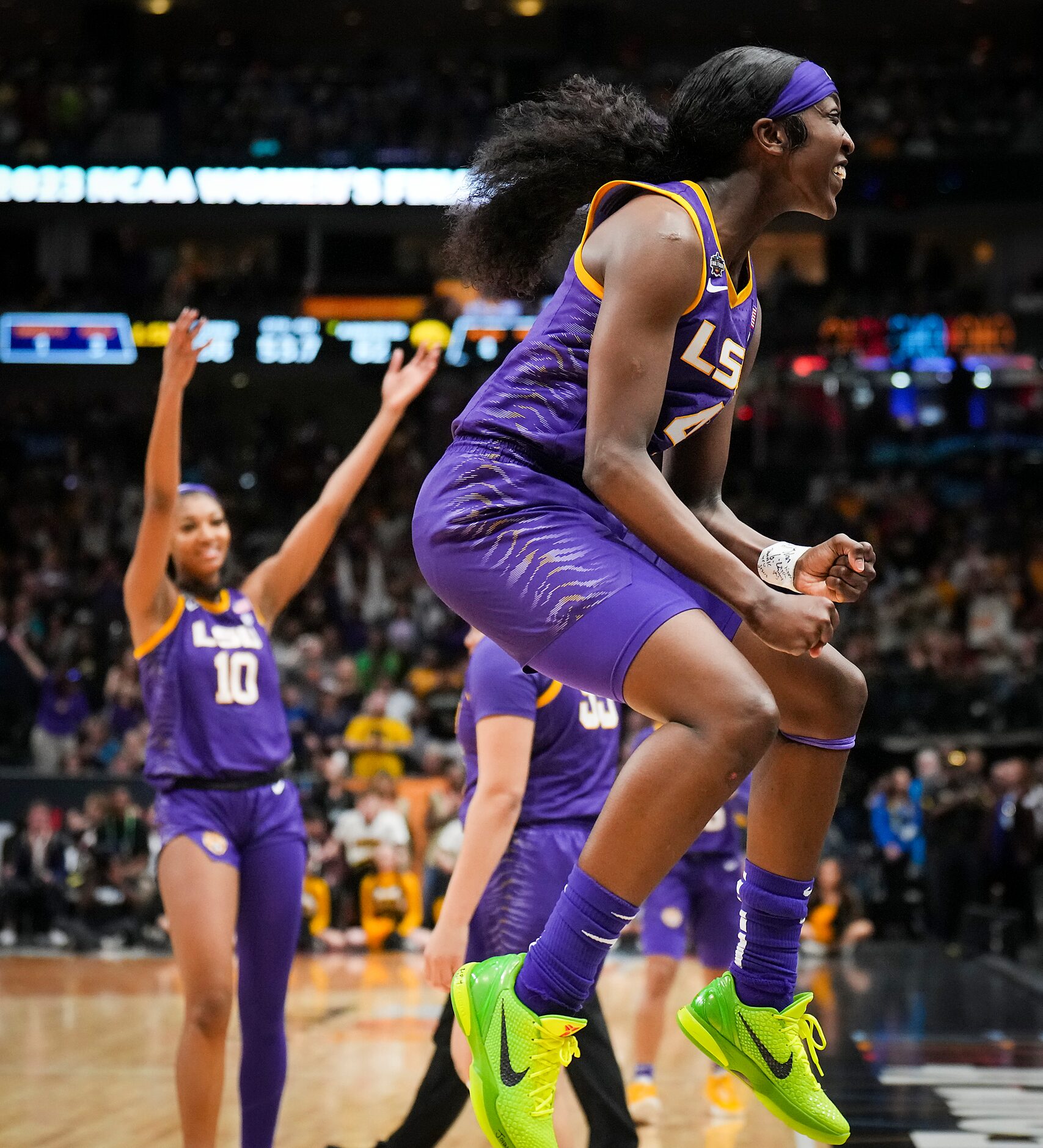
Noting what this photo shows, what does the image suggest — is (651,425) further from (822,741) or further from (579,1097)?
(579,1097)

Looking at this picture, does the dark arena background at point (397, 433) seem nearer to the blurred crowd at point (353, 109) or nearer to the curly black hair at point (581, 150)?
the blurred crowd at point (353, 109)

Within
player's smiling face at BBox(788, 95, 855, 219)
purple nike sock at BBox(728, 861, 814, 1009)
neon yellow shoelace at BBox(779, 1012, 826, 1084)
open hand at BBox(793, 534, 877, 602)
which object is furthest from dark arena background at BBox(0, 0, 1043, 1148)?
player's smiling face at BBox(788, 95, 855, 219)

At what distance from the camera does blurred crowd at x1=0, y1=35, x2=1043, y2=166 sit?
21781 mm

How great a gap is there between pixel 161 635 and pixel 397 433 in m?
17.0

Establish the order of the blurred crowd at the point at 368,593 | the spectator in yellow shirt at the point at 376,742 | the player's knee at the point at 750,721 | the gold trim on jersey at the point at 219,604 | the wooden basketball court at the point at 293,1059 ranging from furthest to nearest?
the blurred crowd at the point at 368,593 → the spectator in yellow shirt at the point at 376,742 → the wooden basketball court at the point at 293,1059 → the gold trim on jersey at the point at 219,604 → the player's knee at the point at 750,721

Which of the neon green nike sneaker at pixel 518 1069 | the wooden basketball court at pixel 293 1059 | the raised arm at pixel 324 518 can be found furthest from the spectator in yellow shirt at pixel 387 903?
the neon green nike sneaker at pixel 518 1069

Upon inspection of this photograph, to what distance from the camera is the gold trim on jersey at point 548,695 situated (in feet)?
14.6

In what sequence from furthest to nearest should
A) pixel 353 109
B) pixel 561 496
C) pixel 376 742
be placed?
pixel 353 109
pixel 376 742
pixel 561 496

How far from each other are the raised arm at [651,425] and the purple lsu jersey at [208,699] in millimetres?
2361

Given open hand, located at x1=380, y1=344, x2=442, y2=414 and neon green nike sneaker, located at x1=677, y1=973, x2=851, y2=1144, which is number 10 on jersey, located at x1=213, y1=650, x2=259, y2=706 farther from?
neon green nike sneaker, located at x1=677, y1=973, x2=851, y2=1144

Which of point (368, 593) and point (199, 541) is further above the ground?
point (199, 541)

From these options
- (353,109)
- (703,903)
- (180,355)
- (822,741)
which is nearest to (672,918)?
(703,903)

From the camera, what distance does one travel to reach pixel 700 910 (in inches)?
273

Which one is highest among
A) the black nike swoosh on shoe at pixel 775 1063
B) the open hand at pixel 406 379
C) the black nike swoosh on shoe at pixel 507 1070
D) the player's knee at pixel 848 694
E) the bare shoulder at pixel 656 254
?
the bare shoulder at pixel 656 254
